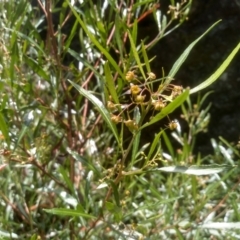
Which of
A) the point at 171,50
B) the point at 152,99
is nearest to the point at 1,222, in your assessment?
the point at 152,99

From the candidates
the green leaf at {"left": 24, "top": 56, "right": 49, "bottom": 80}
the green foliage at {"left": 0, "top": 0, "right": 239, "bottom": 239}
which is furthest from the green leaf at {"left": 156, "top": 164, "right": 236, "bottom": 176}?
the green leaf at {"left": 24, "top": 56, "right": 49, "bottom": 80}

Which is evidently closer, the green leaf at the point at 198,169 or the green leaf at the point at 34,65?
the green leaf at the point at 198,169

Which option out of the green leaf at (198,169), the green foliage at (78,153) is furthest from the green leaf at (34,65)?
the green leaf at (198,169)

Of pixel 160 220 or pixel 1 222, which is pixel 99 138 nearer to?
pixel 160 220

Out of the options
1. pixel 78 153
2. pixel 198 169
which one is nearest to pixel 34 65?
pixel 78 153

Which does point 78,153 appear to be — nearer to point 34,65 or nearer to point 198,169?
point 34,65

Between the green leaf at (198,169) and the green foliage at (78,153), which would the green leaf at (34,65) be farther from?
the green leaf at (198,169)

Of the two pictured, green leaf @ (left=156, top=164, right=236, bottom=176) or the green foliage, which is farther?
the green foliage

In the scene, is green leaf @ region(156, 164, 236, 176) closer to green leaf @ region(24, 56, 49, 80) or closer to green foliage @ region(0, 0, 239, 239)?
green foliage @ region(0, 0, 239, 239)

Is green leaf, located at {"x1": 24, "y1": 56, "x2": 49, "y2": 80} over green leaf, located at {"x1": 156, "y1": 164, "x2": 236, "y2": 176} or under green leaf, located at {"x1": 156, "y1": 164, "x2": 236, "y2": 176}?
over

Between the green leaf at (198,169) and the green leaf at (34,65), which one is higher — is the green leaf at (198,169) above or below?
below

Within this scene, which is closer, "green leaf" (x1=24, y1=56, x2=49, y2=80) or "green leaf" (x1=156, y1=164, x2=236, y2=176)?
"green leaf" (x1=156, y1=164, x2=236, y2=176)

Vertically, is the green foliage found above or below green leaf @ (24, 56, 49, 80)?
below
